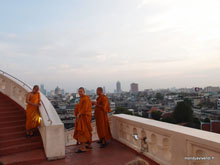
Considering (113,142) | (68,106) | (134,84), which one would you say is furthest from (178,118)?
(134,84)

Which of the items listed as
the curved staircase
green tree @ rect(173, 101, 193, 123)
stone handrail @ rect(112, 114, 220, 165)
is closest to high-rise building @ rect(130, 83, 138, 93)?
green tree @ rect(173, 101, 193, 123)

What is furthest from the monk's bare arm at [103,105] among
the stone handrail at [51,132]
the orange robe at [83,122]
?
the stone handrail at [51,132]

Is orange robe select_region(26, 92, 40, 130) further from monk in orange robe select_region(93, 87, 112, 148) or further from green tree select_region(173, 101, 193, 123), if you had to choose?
green tree select_region(173, 101, 193, 123)

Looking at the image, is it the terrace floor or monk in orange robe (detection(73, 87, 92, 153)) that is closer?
the terrace floor

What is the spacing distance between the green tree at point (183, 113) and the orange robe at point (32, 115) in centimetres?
4136

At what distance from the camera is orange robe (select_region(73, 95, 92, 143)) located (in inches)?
210

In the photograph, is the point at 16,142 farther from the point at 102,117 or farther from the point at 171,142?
the point at 171,142

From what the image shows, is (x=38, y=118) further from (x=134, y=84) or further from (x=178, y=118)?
(x=134, y=84)

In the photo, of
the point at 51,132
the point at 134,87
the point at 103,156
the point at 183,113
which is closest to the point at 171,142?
the point at 103,156

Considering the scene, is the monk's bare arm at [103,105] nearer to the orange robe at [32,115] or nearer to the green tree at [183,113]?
the orange robe at [32,115]

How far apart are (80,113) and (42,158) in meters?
1.48

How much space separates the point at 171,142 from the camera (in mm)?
3547

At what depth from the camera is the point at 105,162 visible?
4500 millimetres

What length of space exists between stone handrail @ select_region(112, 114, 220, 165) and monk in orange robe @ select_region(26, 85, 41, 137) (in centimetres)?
261
